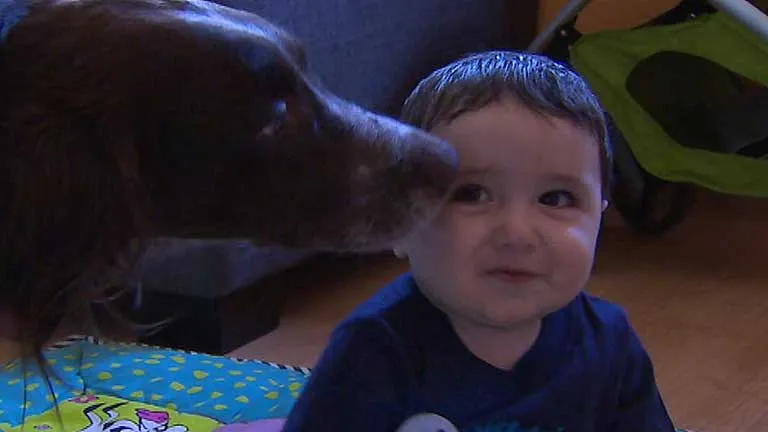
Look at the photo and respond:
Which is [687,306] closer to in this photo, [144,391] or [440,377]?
[144,391]

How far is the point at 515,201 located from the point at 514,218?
19 mm

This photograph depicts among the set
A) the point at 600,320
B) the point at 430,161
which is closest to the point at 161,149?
the point at 430,161

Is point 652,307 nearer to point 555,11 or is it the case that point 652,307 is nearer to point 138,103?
point 555,11

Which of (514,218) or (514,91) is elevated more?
(514,91)

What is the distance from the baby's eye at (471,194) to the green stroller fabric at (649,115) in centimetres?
152

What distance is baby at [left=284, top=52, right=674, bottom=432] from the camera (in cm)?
111

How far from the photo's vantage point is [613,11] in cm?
338

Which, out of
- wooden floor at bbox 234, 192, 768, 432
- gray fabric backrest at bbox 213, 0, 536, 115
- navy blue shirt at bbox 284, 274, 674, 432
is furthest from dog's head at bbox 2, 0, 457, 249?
wooden floor at bbox 234, 192, 768, 432

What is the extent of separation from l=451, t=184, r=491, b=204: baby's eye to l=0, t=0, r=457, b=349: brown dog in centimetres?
1

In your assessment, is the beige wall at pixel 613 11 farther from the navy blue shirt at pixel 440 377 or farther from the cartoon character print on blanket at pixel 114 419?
the navy blue shirt at pixel 440 377

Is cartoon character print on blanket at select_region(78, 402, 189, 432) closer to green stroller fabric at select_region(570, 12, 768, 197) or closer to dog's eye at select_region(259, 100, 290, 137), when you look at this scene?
dog's eye at select_region(259, 100, 290, 137)

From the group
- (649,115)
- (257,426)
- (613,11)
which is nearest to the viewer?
(257,426)

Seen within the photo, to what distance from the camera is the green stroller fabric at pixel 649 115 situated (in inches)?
99.6

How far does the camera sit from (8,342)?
1.18 m
